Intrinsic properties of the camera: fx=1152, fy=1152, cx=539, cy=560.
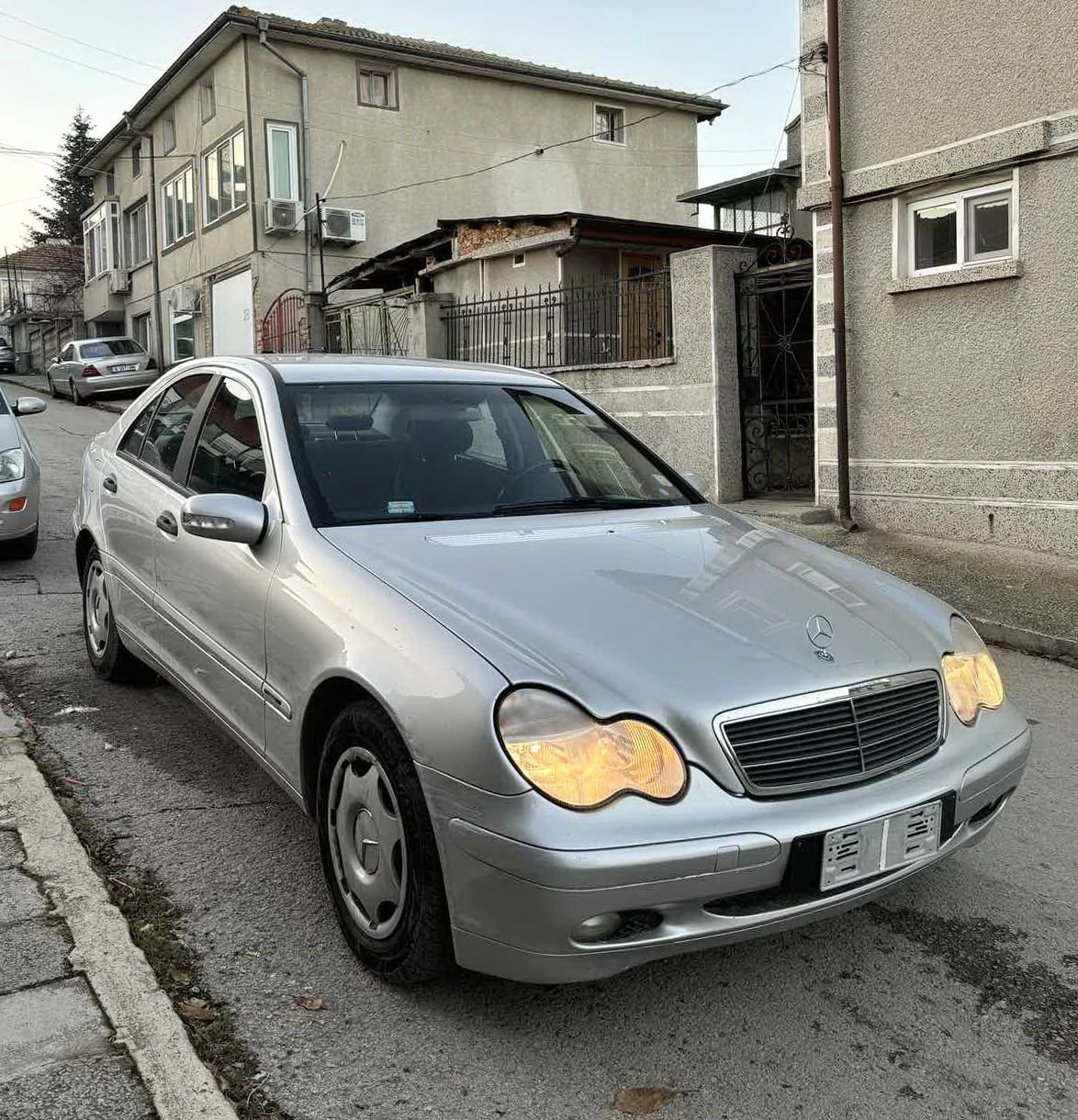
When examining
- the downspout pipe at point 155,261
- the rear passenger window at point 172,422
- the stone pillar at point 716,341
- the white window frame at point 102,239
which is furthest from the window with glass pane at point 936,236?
the white window frame at point 102,239

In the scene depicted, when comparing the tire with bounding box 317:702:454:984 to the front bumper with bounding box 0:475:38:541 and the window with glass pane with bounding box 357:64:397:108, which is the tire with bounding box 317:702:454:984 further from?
the window with glass pane with bounding box 357:64:397:108

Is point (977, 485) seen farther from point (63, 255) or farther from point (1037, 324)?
point (63, 255)

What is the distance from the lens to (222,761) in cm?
447

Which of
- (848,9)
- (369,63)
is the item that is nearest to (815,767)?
(848,9)

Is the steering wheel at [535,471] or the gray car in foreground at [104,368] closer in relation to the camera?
the steering wheel at [535,471]

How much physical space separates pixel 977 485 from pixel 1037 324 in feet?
4.21

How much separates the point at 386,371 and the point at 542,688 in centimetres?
205

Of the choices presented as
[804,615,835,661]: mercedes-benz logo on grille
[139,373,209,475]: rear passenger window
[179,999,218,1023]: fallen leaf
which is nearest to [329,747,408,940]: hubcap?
[179,999,218,1023]: fallen leaf

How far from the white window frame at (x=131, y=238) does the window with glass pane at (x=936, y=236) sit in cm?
2768

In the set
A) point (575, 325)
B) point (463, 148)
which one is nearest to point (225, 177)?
point (463, 148)

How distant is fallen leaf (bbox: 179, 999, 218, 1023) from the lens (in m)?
2.68

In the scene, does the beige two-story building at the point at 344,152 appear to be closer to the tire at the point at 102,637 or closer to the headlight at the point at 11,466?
the headlight at the point at 11,466

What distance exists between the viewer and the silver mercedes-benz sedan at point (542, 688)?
244 centimetres

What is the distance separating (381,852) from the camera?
282 centimetres
